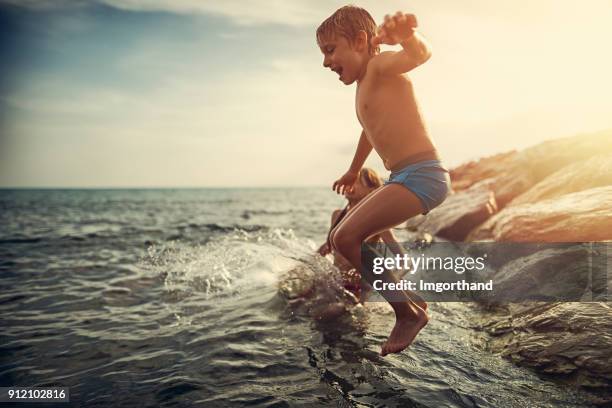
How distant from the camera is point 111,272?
765 centimetres

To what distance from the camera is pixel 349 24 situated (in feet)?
9.98

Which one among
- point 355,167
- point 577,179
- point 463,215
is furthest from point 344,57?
point 463,215

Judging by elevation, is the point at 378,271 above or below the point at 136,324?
→ above

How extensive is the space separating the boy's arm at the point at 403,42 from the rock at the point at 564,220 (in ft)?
12.2

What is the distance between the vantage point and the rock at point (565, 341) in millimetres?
2891

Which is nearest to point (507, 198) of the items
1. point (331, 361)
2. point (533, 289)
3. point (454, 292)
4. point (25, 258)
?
point (454, 292)

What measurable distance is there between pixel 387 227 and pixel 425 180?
0.47m

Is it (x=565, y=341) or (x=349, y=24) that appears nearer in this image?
(x=349, y=24)

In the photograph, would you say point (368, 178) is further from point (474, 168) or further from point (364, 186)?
point (474, 168)

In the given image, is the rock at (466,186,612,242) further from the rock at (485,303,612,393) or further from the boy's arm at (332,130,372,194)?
the boy's arm at (332,130,372,194)

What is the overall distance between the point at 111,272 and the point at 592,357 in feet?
25.6

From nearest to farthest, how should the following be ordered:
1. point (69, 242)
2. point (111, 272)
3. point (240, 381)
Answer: point (240, 381), point (111, 272), point (69, 242)

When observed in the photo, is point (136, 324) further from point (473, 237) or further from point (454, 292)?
point (473, 237)

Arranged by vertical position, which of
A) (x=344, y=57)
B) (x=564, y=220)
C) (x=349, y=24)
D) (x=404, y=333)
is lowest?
(x=404, y=333)
